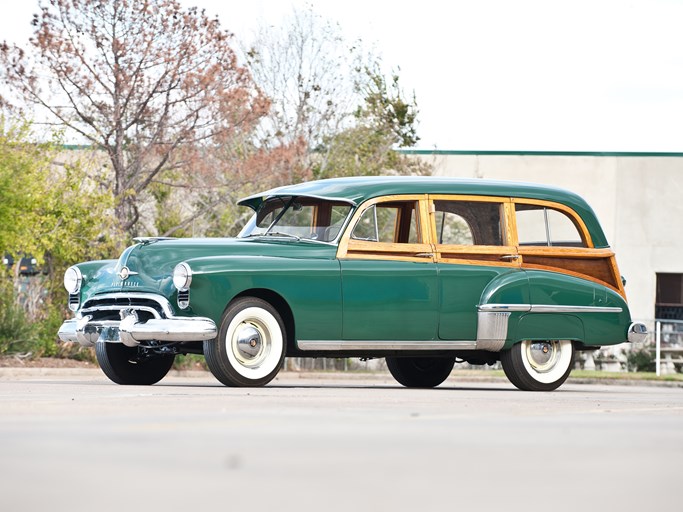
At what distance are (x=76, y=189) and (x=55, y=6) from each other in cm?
412

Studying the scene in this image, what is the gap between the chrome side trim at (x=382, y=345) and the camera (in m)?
12.6

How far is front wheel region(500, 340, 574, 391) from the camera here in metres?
13.8

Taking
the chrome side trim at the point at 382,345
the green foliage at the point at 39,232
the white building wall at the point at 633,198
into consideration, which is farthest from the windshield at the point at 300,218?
the white building wall at the point at 633,198

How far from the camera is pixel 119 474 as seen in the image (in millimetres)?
5574

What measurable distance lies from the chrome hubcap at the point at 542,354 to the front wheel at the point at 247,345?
2950 mm

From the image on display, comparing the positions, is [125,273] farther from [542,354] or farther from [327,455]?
[327,455]

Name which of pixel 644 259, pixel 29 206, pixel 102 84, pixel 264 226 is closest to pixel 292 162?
pixel 102 84

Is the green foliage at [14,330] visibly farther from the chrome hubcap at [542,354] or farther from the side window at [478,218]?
the chrome hubcap at [542,354]

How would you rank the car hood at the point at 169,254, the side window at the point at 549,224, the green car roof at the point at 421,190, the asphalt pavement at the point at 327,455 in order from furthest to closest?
1. the side window at the point at 549,224
2. the green car roof at the point at 421,190
3. the car hood at the point at 169,254
4. the asphalt pavement at the point at 327,455

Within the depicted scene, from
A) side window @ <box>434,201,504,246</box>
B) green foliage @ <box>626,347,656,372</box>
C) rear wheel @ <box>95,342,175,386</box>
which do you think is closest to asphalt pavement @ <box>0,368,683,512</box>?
rear wheel @ <box>95,342,175,386</box>

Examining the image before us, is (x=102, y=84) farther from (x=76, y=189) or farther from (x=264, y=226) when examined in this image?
(x=264, y=226)

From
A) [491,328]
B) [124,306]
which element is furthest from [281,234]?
[491,328]

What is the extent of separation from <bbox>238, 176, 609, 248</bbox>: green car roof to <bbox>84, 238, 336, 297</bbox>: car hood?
700 millimetres

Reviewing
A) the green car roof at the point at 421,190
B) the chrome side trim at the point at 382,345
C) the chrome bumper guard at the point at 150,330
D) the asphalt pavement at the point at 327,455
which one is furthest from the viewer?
the green car roof at the point at 421,190
